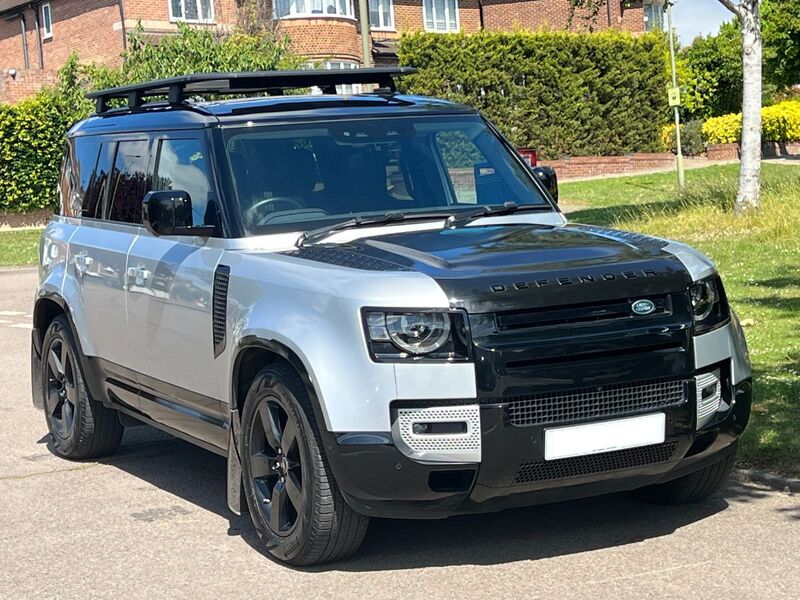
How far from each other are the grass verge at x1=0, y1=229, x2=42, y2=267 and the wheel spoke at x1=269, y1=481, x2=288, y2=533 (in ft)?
64.5

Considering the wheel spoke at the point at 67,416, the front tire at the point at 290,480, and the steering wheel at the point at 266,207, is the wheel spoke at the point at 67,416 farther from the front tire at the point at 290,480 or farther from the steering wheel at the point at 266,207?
the front tire at the point at 290,480

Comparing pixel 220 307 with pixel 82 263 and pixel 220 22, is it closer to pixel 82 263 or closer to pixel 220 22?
pixel 82 263

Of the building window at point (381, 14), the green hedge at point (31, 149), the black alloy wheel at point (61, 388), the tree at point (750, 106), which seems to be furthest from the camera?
the building window at point (381, 14)

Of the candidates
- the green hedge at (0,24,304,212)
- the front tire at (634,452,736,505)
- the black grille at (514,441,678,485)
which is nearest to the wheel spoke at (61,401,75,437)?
the front tire at (634,452,736,505)

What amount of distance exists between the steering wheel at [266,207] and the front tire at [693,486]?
2.09 meters

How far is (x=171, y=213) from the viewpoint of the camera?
610 centimetres

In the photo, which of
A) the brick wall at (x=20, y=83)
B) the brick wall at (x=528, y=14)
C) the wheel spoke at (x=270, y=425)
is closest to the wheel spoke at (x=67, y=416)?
the wheel spoke at (x=270, y=425)

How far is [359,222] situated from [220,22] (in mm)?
38176

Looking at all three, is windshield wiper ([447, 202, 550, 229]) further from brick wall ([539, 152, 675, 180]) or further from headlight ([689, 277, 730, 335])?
brick wall ([539, 152, 675, 180])

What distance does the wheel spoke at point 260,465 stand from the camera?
18.5 ft

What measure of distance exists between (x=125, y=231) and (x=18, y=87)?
32637mm

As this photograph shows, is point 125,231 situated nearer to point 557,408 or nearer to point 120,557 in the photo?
point 120,557

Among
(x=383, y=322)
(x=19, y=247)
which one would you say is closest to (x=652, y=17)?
(x=19, y=247)

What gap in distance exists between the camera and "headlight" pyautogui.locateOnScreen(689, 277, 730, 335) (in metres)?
5.36
